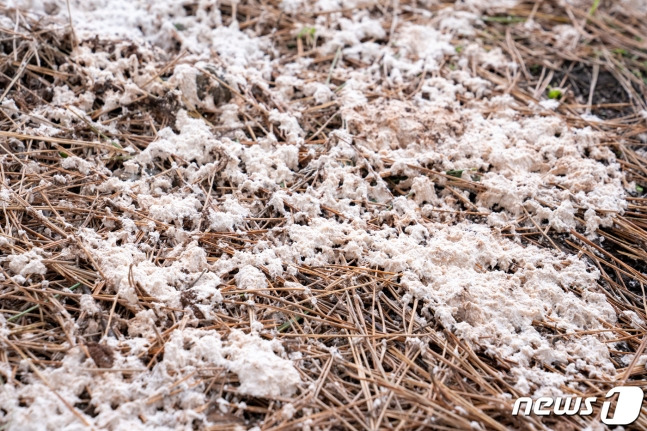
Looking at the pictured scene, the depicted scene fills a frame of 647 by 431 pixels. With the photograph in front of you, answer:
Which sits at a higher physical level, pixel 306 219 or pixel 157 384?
pixel 306 219

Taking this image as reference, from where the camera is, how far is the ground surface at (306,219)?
1444 mm

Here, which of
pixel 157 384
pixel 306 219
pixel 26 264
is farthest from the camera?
pixel 306 219

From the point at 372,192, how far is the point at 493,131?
2.19ft

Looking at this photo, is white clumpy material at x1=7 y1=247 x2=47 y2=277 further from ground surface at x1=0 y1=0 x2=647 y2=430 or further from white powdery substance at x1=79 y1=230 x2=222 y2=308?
white powdery substance at x1=79 y1=230 x2=222 y2=308

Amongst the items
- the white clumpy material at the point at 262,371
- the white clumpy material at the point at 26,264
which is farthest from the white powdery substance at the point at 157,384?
the white clumpy material at the point at 26,264

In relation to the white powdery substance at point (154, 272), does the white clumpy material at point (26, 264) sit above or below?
above

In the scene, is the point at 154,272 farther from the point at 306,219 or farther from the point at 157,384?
the point at 306,219

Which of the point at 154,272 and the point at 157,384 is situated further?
the point at 154,272

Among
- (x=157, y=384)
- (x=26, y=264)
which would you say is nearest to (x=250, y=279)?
(x=157, y=384)

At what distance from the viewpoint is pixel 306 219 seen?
1923mm

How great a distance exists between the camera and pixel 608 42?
9.86 ft

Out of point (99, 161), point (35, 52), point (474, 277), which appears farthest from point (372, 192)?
point (35, 52)

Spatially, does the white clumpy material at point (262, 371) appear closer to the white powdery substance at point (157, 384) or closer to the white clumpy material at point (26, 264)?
the white powdery substance at point (157, 384)

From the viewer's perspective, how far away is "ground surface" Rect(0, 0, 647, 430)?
1.44 metres
